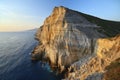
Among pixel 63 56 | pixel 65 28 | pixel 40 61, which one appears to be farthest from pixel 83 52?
pixel 40 61

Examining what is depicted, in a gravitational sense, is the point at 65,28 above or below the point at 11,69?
above

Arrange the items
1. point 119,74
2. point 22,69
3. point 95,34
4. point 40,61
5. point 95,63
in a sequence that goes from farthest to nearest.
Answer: point 40,61 → point 22,69 → point 95,34 → point 95,63 → point 119,74

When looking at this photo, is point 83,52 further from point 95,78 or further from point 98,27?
point 95,78

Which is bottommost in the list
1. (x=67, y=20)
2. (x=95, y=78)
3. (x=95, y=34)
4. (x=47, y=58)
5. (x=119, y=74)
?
(x=47, y=58)

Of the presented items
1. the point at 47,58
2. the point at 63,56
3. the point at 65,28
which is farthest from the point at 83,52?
the point at 47,58

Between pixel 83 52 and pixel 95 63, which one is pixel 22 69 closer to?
pixel 83 52

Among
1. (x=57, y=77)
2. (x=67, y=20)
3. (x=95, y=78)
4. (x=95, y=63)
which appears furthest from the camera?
(x=67, y=20)

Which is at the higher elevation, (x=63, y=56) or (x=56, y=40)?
(x=56, y=40)

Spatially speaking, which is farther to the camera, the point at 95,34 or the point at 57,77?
the point at 95,34

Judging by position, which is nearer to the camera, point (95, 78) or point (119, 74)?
point (119, 74)
